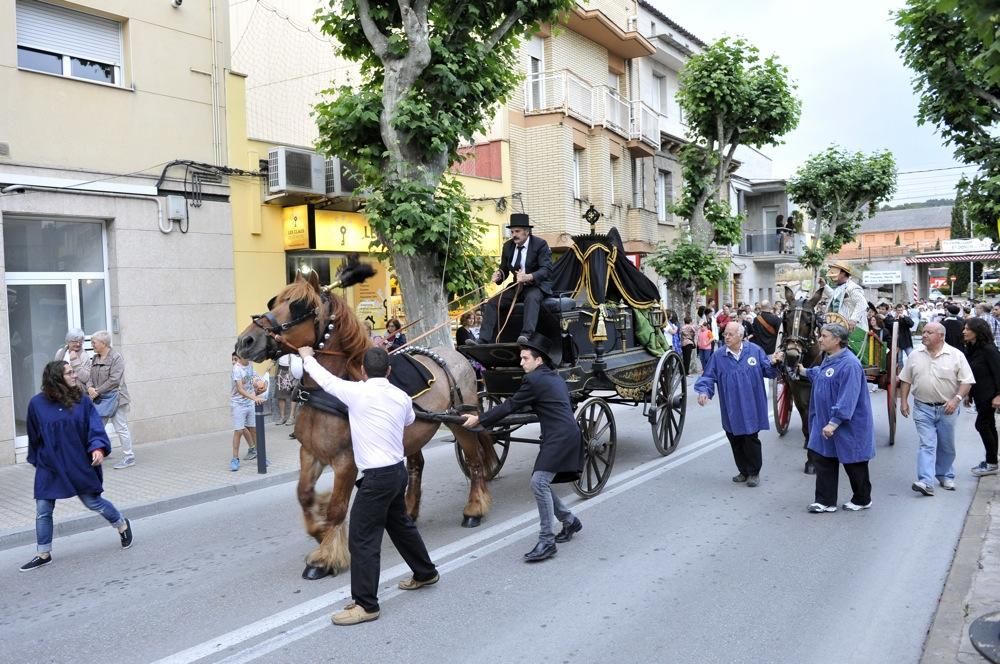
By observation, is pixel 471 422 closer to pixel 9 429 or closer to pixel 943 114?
pixel 9 429

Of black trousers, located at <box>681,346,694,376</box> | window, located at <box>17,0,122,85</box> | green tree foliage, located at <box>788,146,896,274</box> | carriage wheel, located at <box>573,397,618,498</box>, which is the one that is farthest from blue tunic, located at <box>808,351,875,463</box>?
green tree foliage, located at <box>788,146,896,274</box>

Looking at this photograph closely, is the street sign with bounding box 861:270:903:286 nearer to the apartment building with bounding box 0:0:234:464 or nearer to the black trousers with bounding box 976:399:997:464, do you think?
the black trousers with bounding box 976:399:997:464

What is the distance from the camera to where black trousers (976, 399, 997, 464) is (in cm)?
836

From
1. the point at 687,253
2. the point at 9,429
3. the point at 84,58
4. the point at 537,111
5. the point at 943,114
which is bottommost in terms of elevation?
the point at 9,429

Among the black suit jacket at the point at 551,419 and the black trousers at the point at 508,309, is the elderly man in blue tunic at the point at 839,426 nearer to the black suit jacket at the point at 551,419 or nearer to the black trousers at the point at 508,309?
the black suit jacket at the point at 551,419

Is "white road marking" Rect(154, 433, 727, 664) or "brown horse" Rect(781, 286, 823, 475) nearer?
"white road marking" Rect(154, 433, 727, 664)

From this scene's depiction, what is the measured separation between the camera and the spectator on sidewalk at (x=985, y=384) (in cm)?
833

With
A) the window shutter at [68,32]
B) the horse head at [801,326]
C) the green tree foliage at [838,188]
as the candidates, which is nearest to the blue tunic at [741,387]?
the horse head at [801,326]

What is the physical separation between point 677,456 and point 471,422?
450 centimetres

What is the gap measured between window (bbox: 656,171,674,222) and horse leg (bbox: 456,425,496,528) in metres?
21.2

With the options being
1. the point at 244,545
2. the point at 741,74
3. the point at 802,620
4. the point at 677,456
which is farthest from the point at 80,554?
the point at 741,74

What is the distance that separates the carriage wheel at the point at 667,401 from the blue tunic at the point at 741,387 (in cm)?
96

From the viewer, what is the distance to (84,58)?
11.3 m

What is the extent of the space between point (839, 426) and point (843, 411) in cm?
18
